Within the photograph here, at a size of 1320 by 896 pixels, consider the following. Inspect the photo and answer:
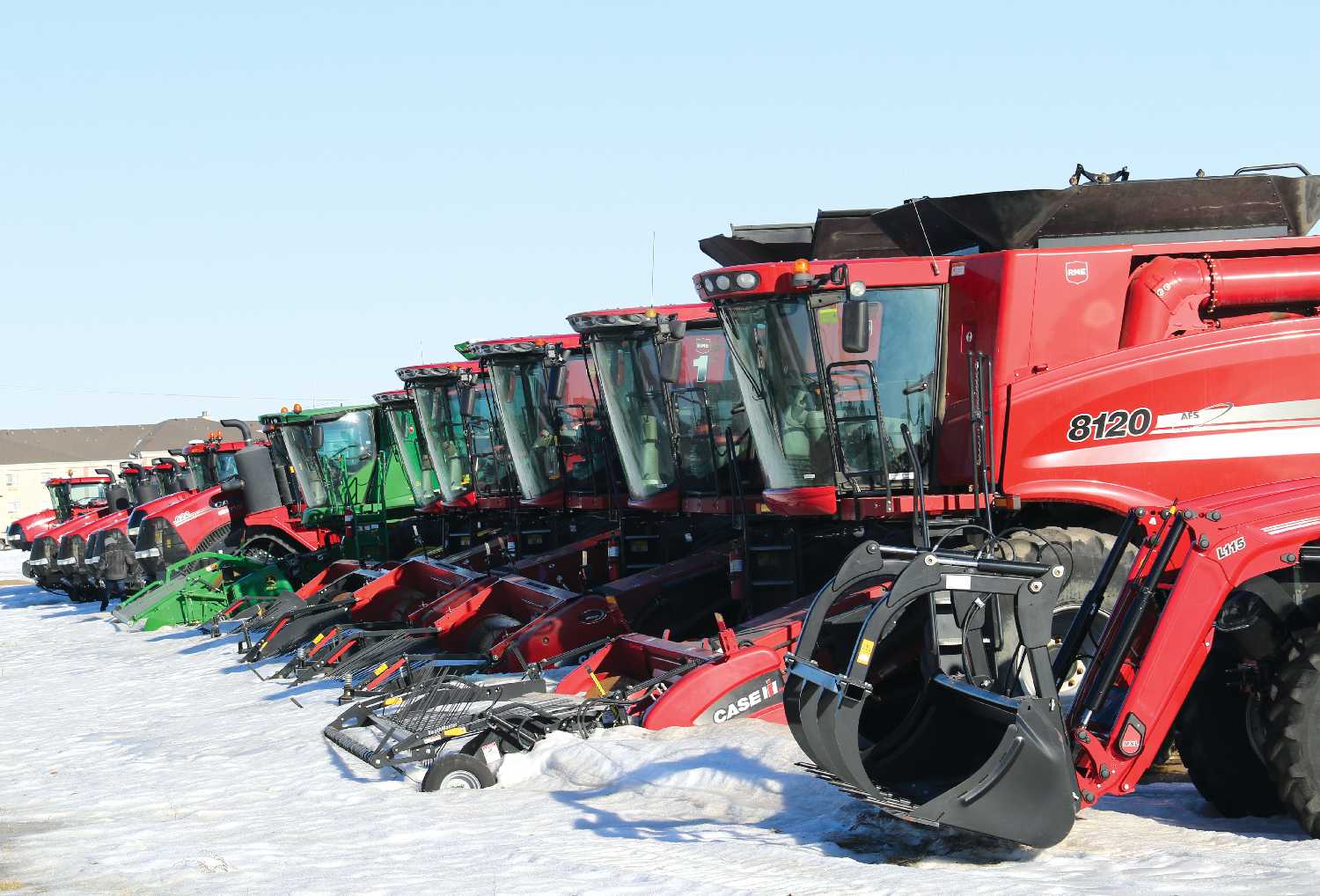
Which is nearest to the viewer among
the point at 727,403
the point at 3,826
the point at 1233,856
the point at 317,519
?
the point at 1233,856

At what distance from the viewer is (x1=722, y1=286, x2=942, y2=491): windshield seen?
9.18 meters

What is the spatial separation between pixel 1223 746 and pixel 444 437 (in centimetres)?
1343

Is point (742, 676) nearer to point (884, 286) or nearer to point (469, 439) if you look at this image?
point (884, 286)

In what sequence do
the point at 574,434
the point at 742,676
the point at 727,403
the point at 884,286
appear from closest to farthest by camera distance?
the point at 742,676 → the point at 884,286 → the point at 727,403 → the point at 574,434

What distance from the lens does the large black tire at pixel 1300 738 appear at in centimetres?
546

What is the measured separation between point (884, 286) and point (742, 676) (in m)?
2.66

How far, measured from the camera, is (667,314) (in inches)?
506

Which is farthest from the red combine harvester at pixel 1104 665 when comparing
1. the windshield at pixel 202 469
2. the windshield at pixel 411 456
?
the windshield at pixel 202 469

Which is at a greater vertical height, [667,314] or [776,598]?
[667,314]

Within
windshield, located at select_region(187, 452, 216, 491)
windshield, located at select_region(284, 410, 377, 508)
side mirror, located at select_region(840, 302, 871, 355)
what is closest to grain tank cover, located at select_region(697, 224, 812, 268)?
side mirror, located at select_region(840, 302, 871, 355)

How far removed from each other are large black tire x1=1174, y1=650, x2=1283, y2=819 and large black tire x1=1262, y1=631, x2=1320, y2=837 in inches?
17.9

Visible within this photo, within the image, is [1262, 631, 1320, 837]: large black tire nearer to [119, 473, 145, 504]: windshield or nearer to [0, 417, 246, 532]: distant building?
[119, 473, 145, 504]: windshield

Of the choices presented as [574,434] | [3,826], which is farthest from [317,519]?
[3,826]

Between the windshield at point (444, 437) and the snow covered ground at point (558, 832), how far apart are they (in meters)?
8.08
